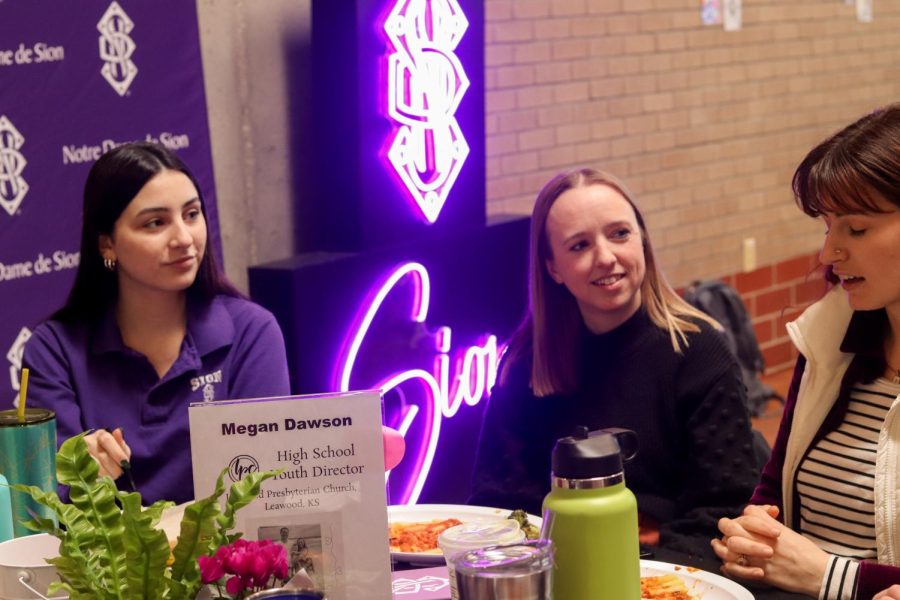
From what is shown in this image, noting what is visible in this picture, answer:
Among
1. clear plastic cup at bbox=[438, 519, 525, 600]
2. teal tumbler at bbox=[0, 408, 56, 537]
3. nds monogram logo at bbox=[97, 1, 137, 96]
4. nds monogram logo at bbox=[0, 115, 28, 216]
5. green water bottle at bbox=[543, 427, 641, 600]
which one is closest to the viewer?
green water bottle at bbox=[543, 427, 641, 600]

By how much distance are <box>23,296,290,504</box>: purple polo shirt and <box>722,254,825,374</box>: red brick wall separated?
13.2 feet

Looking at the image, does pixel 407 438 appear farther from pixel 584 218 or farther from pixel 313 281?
pixel 584 218

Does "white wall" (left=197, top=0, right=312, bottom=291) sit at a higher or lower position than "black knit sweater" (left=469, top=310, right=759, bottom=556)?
higher

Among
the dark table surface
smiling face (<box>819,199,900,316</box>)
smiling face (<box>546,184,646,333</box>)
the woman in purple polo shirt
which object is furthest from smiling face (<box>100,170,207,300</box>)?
smiling face (<box>819,199,900,316</box>)

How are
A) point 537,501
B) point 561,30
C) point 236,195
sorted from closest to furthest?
point 537,501, point 236,195, point 561,30

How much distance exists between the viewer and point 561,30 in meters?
5.22

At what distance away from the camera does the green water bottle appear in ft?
4.79

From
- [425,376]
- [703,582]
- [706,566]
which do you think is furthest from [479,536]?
[425,376]

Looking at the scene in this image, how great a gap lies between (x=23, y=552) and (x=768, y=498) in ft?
4.42

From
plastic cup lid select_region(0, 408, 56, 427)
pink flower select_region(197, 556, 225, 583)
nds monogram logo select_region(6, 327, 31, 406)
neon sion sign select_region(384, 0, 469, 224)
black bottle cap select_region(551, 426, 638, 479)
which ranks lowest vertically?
nds monogram logo select_region(6, 327, 31, 406)

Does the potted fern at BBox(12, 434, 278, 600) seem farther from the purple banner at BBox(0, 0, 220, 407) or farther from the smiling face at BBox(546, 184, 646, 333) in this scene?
the purple banner at BBox(0, 0, 220, 407)

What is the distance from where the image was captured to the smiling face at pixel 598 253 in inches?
103

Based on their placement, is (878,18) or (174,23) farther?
(878,18)

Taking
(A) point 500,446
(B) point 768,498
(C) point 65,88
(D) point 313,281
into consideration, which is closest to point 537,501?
(A) point 500,446
